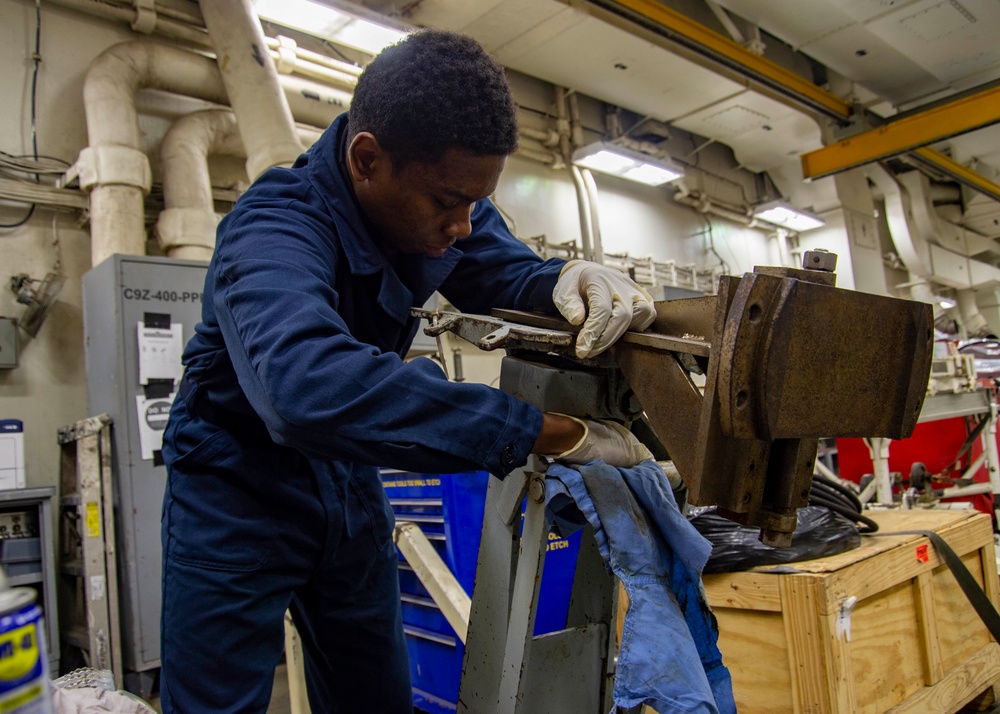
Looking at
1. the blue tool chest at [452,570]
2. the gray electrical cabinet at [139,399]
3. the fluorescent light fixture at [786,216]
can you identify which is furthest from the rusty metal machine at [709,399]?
the fluorescent light fixture at [786,216]

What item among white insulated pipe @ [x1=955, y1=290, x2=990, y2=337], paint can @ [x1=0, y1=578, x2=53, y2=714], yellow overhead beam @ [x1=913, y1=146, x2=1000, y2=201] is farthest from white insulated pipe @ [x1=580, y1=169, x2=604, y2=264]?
white insulated pipe @ [x1=955, y1=290, x2=990, y2=337]

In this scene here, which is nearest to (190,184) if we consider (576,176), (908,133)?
(576,176)

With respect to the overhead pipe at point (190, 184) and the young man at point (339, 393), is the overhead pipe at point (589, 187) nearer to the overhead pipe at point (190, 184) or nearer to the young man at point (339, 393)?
the overhead pipe at point (190, 184)

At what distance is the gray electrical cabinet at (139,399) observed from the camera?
→ 105 inches

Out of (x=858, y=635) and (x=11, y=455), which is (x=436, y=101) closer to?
(x=858, y=635)

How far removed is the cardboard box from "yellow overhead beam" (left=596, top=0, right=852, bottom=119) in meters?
3.48

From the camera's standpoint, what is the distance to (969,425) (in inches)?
190

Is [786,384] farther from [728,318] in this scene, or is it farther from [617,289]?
[617,289]

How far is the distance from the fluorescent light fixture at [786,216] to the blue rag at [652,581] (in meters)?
6.79

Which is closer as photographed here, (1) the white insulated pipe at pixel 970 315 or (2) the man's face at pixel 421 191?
(2) the man's face at pixel 421 191

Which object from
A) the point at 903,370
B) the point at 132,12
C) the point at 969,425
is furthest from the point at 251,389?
the point at 969,425

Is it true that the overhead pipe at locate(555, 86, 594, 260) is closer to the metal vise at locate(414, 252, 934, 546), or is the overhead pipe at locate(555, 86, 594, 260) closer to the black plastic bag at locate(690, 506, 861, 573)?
the black plastic bag at locate(690, 506, 861, 573)

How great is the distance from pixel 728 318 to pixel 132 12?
3.78 meters

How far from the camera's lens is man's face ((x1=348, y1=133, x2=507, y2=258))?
3.51 feet
